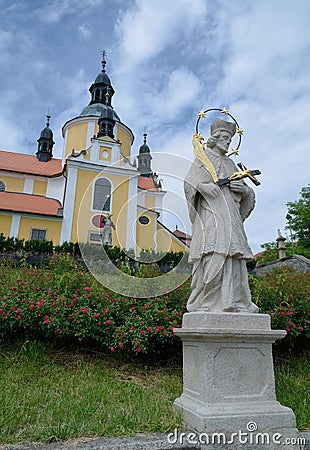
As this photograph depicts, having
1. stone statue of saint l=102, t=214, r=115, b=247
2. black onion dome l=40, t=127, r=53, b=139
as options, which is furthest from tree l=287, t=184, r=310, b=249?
black onion dome l=40, t=127, r=53, b=139

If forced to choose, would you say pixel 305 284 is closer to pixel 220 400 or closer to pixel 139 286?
pixel 139 286

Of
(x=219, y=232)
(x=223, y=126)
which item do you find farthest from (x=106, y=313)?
(x=223, y=126)

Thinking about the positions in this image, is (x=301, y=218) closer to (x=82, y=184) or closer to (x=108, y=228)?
(x=82, y=184)

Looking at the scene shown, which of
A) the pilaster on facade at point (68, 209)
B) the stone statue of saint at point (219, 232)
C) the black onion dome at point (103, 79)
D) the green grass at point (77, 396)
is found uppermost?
the black onion dome at point (103, 79)

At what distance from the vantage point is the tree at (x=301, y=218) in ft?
82.3

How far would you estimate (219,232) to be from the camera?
3.61 meters

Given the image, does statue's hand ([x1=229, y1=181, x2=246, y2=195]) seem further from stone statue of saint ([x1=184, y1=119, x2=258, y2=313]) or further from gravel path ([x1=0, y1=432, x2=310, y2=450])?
gravel path ([x1=0, y1=432, x2=310, y2=450])

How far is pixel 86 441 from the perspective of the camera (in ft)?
8.69

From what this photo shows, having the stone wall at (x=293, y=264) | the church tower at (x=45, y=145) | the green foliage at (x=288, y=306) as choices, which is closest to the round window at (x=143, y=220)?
the green foliage at (x=288, y=306)

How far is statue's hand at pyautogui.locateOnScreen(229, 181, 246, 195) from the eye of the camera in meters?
3.84

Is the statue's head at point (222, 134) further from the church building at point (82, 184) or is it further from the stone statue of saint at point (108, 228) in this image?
the stone statue of saint at point (108, 228)

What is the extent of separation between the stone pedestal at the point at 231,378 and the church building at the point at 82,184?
123cm

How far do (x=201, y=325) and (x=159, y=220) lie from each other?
1.59m

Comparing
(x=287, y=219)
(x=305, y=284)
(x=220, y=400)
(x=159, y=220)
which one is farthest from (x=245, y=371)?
(x=287, y=219)
